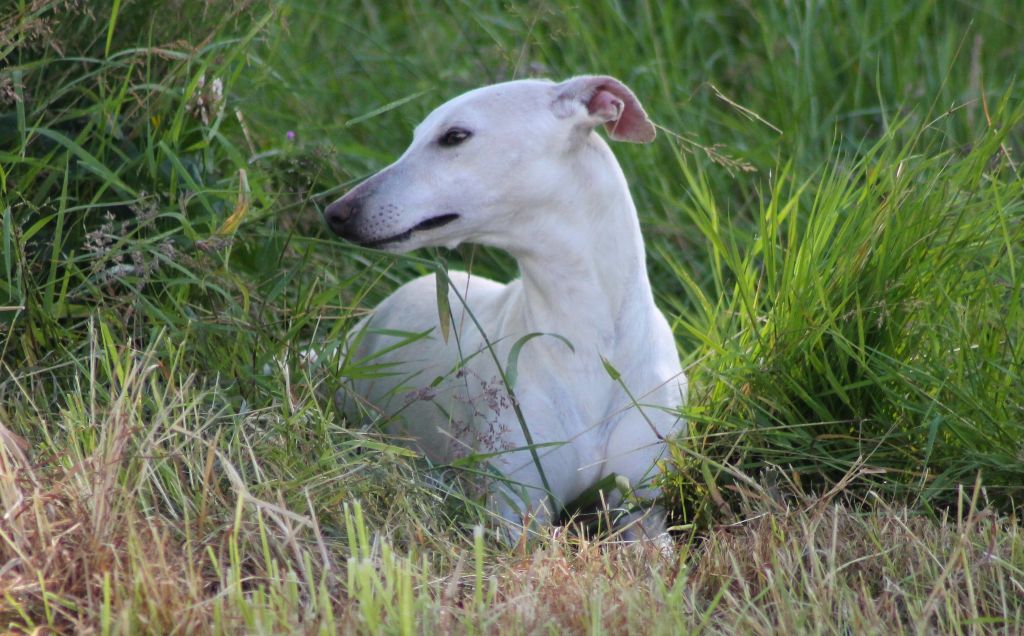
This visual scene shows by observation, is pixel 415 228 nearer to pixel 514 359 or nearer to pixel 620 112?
pixel 514 359

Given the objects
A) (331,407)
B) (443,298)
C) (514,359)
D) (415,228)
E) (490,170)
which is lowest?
(331,407)

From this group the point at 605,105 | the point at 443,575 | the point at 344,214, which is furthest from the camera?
the point at 605,105

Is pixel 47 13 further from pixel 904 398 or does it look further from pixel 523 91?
pixel 904 398

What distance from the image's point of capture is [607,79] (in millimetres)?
3129

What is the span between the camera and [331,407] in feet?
10.2

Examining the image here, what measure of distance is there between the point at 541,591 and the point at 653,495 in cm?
86

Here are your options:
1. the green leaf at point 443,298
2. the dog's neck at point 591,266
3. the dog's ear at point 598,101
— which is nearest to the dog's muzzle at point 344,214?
the green leaf at point 443,298

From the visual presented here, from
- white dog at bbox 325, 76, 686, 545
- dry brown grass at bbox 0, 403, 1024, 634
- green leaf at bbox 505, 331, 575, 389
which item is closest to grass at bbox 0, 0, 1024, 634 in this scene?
dry brown grass at bbox 0, 403, 1024, 634

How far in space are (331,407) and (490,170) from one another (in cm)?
66

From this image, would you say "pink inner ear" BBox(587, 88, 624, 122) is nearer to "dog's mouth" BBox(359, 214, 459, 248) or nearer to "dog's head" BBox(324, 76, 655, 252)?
"dog's head" BBox(324, 76, 655, 252)

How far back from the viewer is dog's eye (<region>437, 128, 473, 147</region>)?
309cm

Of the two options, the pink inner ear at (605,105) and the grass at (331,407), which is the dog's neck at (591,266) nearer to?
the pink inner ear at (605,105)

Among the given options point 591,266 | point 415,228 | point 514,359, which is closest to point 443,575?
point 514,359

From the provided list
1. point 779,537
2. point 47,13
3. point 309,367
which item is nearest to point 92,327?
point 309,367
